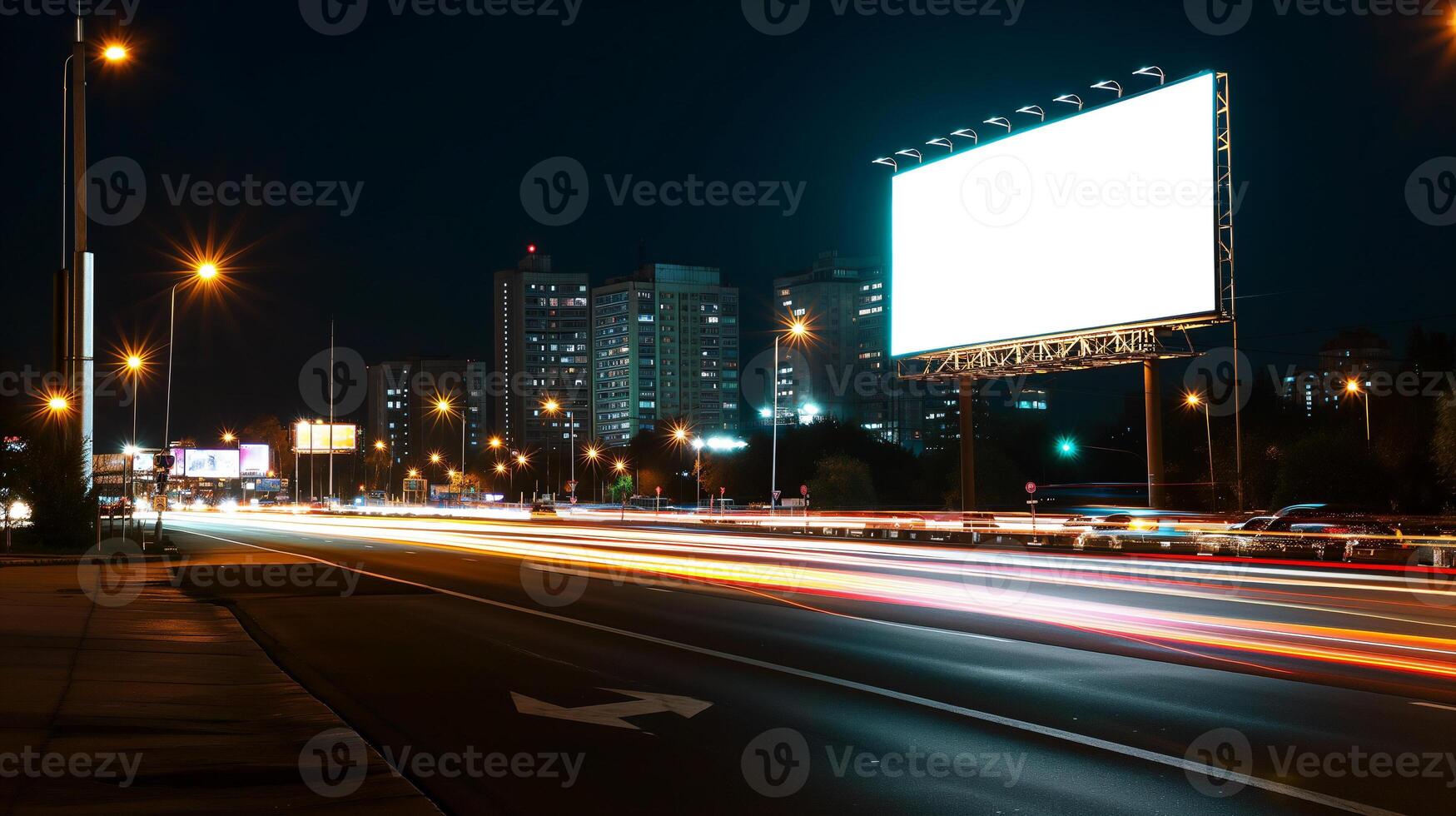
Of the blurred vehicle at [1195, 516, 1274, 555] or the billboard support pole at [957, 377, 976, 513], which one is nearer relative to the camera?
the blurred vehicle at [1195, 516, 1274, 555]

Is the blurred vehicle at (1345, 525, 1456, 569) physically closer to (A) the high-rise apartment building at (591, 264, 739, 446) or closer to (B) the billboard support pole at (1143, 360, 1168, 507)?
(B) the billboard support pole at (1143, 360, 1168, 507)

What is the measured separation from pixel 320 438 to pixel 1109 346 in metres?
74.6

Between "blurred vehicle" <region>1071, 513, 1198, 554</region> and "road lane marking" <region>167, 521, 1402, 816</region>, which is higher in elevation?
"road lane marking" <region>167, 521, 1402, 816</region>

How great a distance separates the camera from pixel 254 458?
102938mm

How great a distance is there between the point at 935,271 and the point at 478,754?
42267mm

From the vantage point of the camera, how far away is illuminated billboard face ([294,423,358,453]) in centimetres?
9719

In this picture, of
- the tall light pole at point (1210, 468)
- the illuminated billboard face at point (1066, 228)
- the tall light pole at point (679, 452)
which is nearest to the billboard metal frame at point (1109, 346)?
the illuminated billboard face at point (1066, 228)

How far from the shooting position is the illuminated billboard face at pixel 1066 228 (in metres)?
38.5

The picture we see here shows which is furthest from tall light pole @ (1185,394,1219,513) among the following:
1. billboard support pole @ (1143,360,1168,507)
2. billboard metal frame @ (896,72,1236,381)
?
billboard metal frame @ (896,72,1236,381)

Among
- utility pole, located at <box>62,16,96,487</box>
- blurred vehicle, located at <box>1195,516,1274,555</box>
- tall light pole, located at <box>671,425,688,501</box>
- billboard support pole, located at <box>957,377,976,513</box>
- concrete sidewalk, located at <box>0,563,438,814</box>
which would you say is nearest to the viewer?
concrete sidewalk, located at <box>0,563,438,814</box>

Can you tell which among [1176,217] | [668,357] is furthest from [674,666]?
[668,357]

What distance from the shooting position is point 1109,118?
133 ft

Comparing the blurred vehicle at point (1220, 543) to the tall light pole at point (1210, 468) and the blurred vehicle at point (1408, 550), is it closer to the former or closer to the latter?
the blurred vehicle at point (1408, 550)

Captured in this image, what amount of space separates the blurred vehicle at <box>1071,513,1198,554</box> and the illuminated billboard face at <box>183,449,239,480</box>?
82.3 metres
